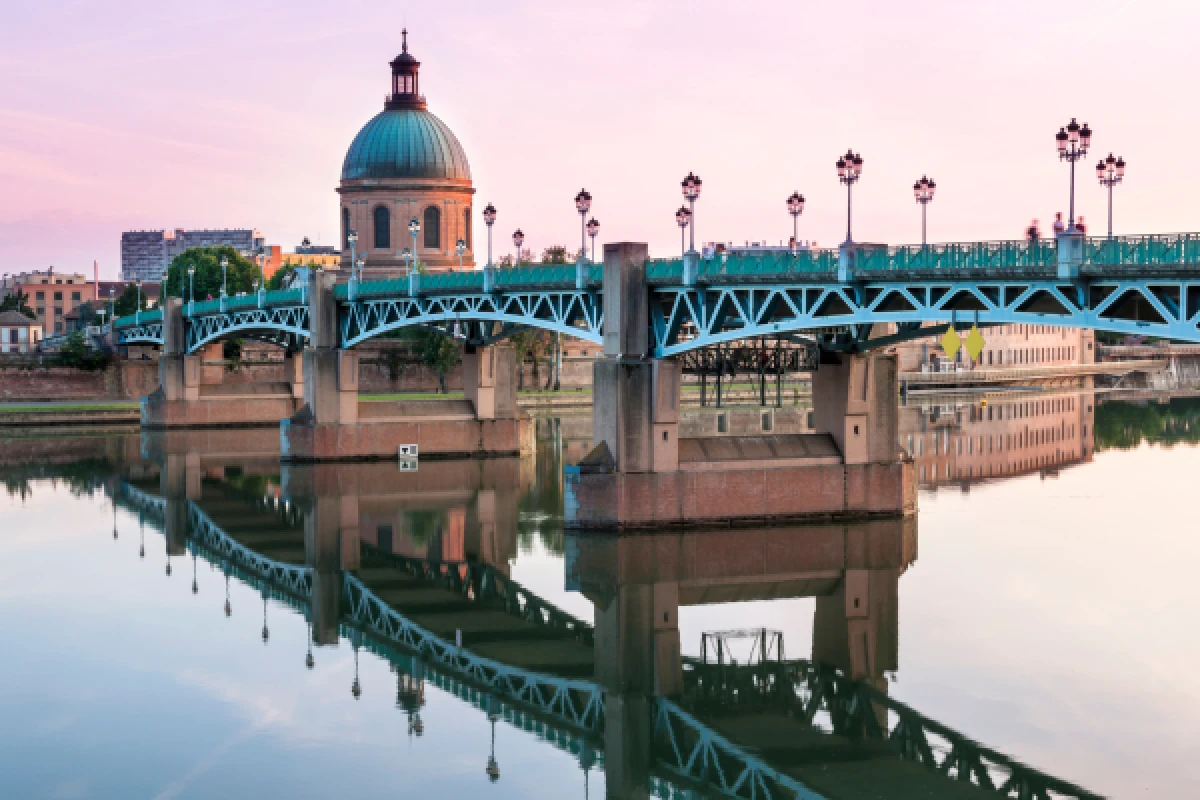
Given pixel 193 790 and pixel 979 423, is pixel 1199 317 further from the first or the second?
pixel 979 423

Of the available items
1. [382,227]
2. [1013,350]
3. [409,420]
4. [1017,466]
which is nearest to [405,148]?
[382,227]

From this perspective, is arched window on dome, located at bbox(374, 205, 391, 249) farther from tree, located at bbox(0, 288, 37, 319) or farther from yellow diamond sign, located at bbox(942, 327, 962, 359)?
tree, located at bbox(0, 288, 37, 319)

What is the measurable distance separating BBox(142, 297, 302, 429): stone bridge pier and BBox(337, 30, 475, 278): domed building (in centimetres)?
2169

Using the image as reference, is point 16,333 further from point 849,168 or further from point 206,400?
point 849,168

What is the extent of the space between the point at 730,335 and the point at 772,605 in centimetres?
965

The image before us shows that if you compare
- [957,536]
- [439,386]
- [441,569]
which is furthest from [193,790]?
[439,386]

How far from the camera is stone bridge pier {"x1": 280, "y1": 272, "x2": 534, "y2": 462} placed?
227 ft

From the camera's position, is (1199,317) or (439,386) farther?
(439,386)

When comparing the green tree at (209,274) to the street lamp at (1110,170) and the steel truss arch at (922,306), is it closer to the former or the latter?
the steel truss arch at (922,306)

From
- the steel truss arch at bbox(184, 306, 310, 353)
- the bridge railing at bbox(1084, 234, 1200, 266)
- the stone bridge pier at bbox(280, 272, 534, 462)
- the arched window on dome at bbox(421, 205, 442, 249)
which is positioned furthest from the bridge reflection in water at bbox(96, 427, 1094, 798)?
the arched window on dome at bbox(421, 205, 442, 249)

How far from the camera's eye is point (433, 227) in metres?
113

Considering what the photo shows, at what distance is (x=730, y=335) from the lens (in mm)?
45250

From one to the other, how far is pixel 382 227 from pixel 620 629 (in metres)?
80.9

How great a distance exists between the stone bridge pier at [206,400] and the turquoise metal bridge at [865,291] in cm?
2571
